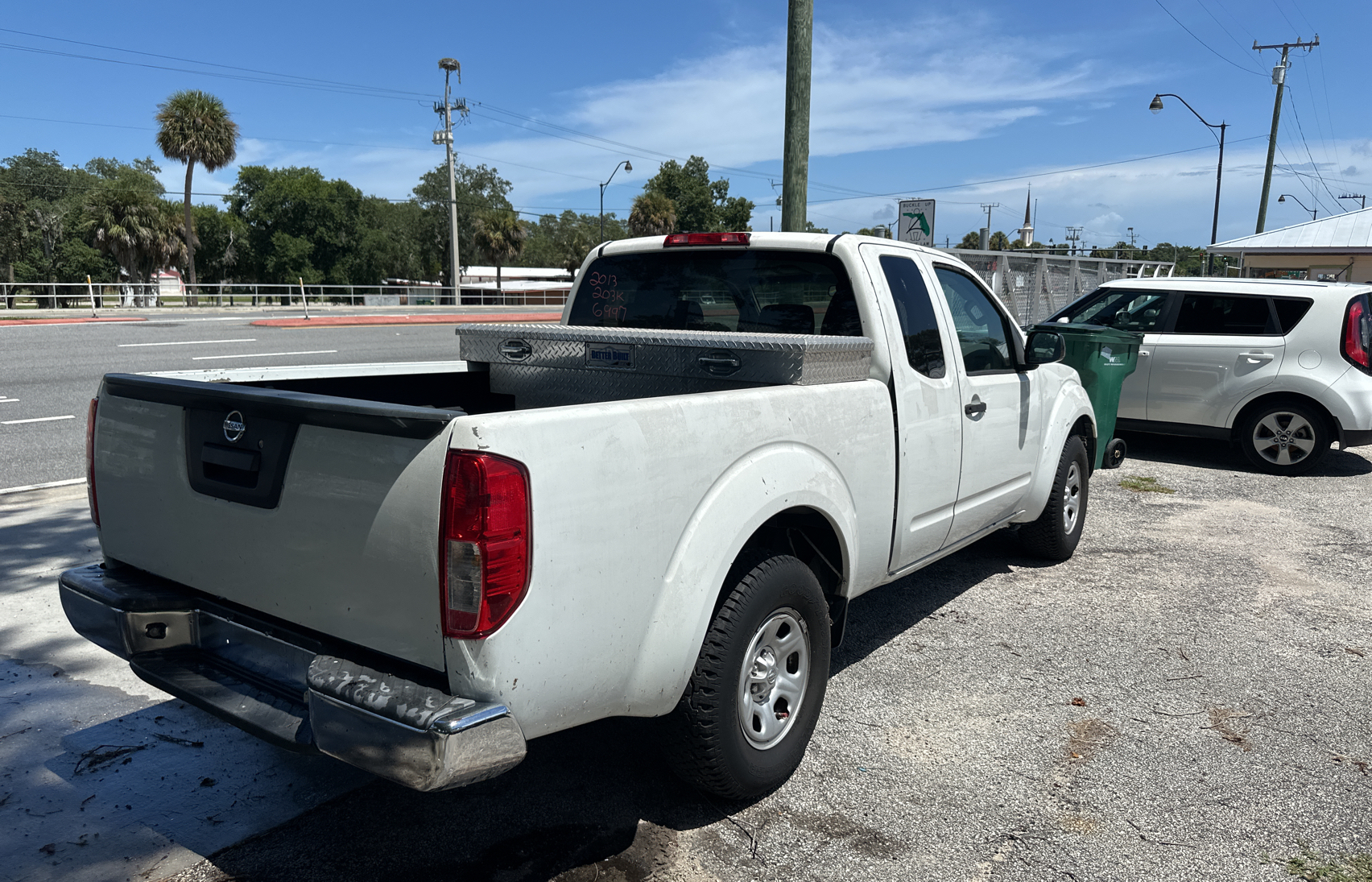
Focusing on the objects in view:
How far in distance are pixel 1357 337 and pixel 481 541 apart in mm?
9117

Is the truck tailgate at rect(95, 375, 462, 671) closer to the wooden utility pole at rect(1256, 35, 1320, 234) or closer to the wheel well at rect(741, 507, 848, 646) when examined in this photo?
the wheel well at rect(741, 507, 848, 646)

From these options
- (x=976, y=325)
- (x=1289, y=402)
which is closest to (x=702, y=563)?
(x=976, y=325)

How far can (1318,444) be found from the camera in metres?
8.55

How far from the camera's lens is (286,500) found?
2.46 metres

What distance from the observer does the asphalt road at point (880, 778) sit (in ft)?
9.13

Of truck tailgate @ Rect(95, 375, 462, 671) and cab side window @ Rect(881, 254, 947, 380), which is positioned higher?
cab side window @ Rect(881, 254, 947, 380)

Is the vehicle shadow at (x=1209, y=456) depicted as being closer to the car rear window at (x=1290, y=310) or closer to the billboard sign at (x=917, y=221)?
the car rear window at (x=1290, y=310)

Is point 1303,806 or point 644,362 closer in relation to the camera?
point 1303,806

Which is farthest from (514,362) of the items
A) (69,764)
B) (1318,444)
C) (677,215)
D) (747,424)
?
(677,215)

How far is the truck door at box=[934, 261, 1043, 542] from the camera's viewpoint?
171 inches

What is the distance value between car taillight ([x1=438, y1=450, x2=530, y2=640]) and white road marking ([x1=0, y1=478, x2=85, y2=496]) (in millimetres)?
6104

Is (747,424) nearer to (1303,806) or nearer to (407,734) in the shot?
(407,734)

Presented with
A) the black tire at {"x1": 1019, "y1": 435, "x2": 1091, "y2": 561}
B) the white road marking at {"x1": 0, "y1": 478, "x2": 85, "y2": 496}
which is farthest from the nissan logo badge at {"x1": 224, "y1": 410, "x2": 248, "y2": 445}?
the white road marking at {"x1": 0, "y1": 478, "x2": 85, "y2": 496}

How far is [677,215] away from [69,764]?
262 feet
